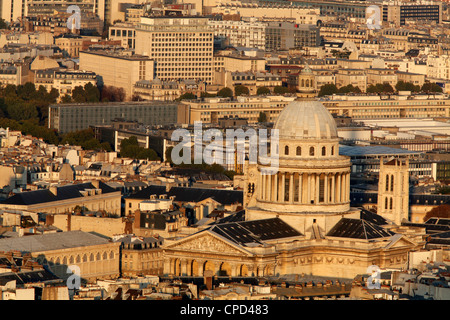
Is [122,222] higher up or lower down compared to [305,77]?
lower down

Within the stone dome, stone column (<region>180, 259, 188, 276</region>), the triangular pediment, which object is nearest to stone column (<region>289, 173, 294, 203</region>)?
the stone dome

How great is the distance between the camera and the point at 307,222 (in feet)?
362

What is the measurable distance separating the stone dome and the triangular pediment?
7.46 meters

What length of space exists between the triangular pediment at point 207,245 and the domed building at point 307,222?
0.05 metres

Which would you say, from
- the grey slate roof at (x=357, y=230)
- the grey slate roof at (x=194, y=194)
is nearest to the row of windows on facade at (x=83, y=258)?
the grey slate roof at (x=357, y=230)

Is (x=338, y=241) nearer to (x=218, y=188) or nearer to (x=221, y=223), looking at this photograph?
(x=221, y=223)

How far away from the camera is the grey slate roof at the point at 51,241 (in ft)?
363

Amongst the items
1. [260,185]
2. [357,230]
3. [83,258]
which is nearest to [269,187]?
[260,185]

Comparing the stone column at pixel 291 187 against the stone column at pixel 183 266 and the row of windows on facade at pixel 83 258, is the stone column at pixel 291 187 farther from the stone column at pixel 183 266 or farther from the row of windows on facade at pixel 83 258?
the row of windows on facade at pixel 83 258

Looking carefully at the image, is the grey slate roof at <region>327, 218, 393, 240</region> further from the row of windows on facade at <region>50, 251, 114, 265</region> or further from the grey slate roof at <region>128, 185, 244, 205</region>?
the grey slate roof at <region>128, 185, 244, 205</region>

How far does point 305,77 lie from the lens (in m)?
114
